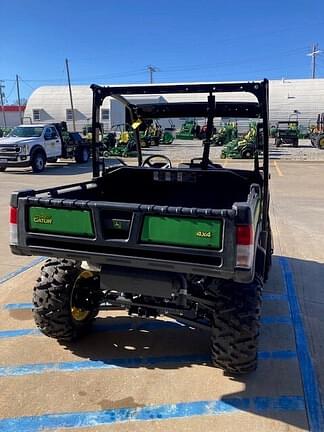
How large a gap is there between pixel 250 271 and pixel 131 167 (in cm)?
215

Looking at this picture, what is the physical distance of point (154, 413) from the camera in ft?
10.1

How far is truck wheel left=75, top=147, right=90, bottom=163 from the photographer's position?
75.0 ft

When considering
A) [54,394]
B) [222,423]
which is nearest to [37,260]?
[54,394]

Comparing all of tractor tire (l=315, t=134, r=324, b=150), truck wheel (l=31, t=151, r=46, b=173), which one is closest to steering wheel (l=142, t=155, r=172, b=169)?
truck wheel (l=31, t=151, r=46, b=173)

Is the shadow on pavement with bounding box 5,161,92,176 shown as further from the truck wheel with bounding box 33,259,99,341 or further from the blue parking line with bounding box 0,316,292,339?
the truck wheel with bounding box 33,259,99,341

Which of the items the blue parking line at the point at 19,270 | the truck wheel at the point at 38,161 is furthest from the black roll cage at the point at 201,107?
the truck wheel at the point at 38,161

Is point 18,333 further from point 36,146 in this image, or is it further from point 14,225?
point 36,146

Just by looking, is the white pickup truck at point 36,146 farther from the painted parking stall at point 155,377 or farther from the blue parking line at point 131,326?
the blue parking line at point 131,326

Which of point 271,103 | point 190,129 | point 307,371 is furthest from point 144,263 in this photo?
point 271,103

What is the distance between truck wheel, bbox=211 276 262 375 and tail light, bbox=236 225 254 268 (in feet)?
1.66

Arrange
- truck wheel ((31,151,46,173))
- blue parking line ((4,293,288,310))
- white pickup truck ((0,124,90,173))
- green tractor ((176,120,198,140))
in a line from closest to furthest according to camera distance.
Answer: blue parking line ((4,293,288,310))
green tractor ((176,120,198,140))
white pickup truck ((0,124,90,173))
truck wheel ((31,151,46,173))

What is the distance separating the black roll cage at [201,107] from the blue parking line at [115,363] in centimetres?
130

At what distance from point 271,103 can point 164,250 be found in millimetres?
51604

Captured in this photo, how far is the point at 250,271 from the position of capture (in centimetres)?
290
